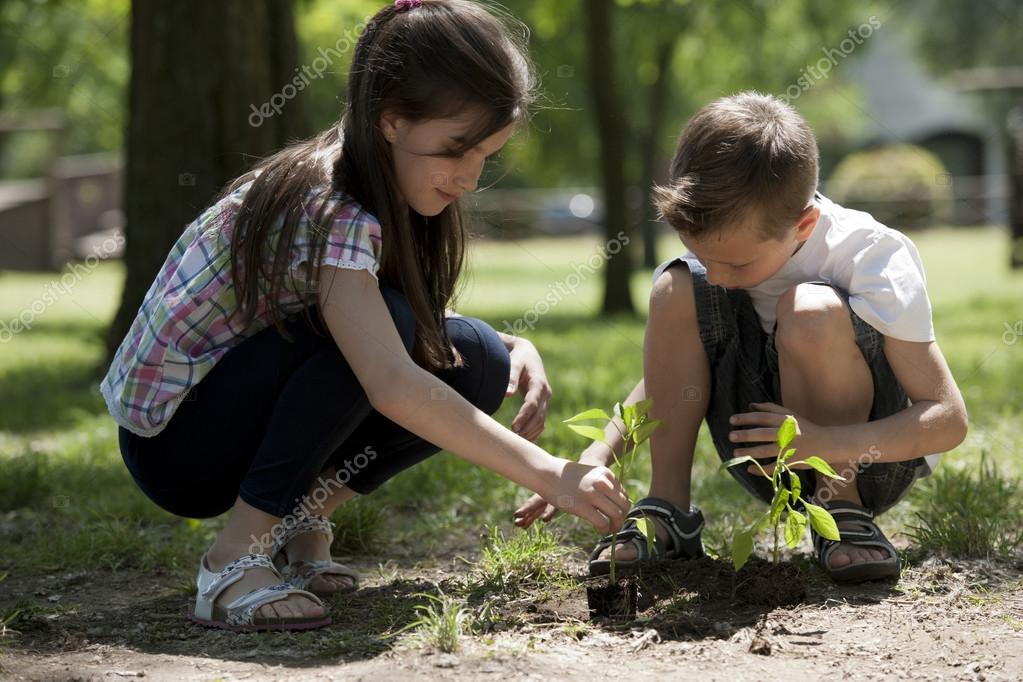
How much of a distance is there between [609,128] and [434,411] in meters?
8.63

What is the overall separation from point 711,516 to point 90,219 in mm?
21491

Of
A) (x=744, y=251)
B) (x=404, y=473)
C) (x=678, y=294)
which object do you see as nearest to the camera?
(x=744, y=251)

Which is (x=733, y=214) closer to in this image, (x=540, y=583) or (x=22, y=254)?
(x=540, y=583)

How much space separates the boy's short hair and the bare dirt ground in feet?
2.53

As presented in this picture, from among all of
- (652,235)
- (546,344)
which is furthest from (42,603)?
(652,235)

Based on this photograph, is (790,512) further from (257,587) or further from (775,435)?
(257,587)

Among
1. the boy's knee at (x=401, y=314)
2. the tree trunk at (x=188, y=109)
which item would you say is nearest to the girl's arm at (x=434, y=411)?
the boy's knee at (x=401, y=314)

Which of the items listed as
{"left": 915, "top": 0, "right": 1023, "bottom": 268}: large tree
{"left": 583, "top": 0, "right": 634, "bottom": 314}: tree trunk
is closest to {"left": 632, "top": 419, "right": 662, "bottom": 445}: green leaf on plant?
{"left": 583, "top": 0, "right": 634, "bottom": 314}: tree trunk

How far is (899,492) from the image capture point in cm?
262

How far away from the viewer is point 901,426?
2.31 metres

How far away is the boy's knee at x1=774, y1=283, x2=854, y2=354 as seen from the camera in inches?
90.6

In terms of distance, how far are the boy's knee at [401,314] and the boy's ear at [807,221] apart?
851 mm

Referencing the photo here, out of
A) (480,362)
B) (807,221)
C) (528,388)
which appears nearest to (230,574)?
(480,362)

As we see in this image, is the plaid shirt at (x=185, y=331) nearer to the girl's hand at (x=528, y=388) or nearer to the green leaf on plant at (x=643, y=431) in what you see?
the girl's hand at (x=528, y=388)
